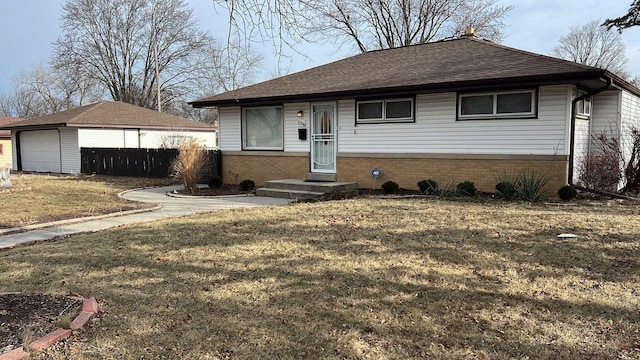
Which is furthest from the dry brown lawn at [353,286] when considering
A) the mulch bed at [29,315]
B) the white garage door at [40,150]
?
the white garage door at [40,150]

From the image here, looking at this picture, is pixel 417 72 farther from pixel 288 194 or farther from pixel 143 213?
pixel 143 213

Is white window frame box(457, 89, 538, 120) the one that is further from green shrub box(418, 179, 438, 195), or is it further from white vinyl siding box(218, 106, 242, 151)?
white vinyl siding box(218, 106, 242, 151)

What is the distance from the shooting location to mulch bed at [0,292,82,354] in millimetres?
3518

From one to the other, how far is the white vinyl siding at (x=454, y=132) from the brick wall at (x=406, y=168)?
0.23m

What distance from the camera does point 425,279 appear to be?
4871mm

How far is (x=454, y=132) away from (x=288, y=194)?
466 cm

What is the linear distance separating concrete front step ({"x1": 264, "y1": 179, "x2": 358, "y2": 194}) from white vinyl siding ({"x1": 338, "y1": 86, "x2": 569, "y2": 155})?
1152 millimetres

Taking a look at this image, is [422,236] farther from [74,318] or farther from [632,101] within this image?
[632,101]

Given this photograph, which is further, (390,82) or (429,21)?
(429,21)

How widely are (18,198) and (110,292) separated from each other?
991 centimetres

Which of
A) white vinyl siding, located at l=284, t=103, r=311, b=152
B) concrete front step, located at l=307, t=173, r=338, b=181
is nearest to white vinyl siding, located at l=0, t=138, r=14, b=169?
white vinyl siding, located at l=284, t=103, r=311, b=152

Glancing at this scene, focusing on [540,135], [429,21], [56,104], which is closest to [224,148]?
[540,135]

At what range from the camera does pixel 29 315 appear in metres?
3.99

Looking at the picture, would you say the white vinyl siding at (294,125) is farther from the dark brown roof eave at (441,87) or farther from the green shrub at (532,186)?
the green shrub at (532,186)
